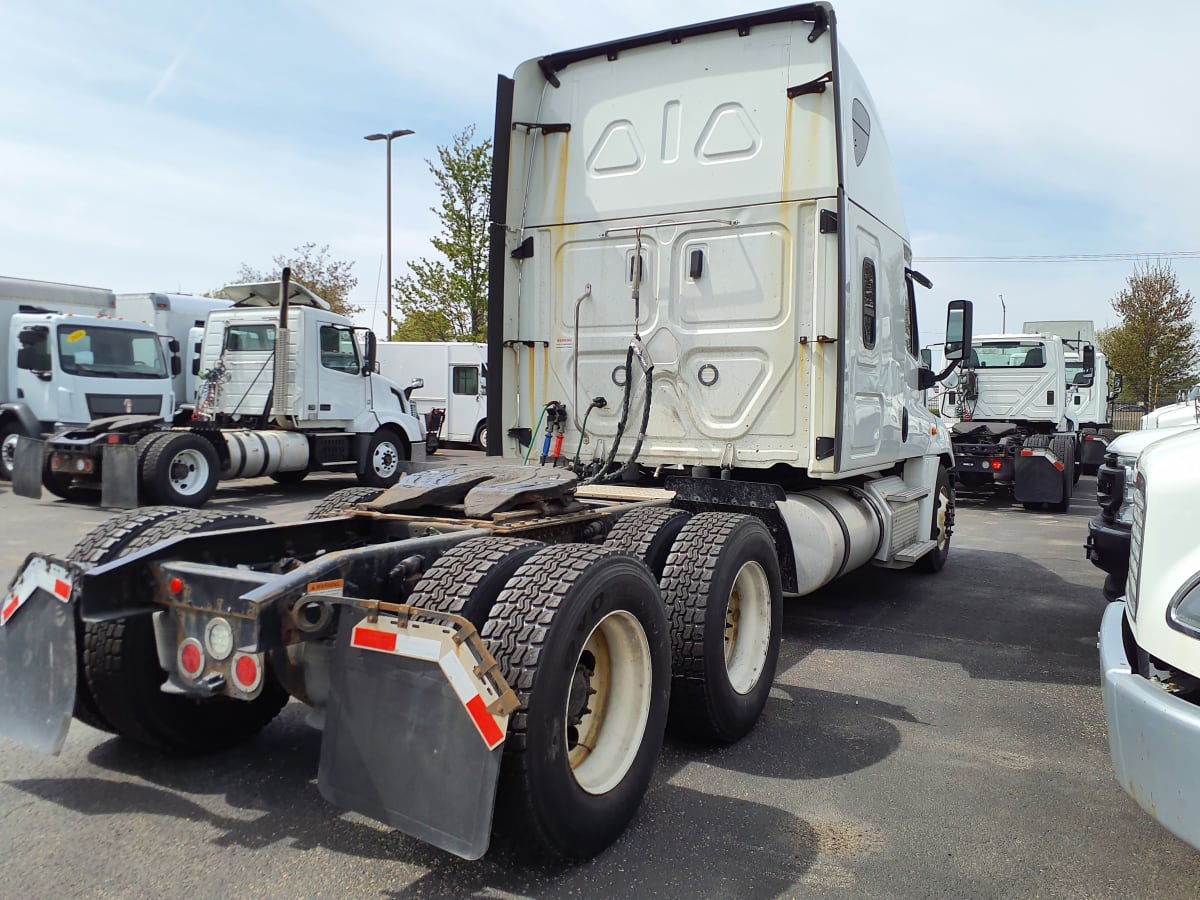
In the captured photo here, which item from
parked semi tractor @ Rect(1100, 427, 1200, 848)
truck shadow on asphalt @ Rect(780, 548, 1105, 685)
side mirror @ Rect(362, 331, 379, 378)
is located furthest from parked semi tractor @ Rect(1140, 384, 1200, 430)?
side mirror @ Rect(362, 331, 379, 378)

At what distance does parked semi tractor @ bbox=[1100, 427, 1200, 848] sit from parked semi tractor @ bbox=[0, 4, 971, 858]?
151 centimetres

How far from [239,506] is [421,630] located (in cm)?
1090

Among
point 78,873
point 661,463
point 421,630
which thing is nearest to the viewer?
point 421,630

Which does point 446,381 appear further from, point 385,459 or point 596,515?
point 596,515

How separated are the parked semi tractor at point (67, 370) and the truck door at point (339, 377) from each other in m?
3.19

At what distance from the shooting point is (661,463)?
6082mm

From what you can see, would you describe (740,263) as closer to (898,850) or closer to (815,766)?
(815,766)

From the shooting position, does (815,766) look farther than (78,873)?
Yes

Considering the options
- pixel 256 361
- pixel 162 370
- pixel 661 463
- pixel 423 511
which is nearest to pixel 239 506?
pixel 256 361

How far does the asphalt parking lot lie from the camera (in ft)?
9.21

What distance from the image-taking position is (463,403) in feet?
76.0

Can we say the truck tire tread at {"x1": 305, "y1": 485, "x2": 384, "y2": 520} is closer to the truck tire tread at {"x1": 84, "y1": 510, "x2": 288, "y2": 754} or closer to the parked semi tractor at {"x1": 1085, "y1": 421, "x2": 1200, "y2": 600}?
the truck tire tread at {"x1": 84, "y1": 510, "x2": 288, "y2": 754}

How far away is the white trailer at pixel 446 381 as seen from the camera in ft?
74.7

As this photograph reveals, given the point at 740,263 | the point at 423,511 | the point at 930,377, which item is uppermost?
the point at 740,263
